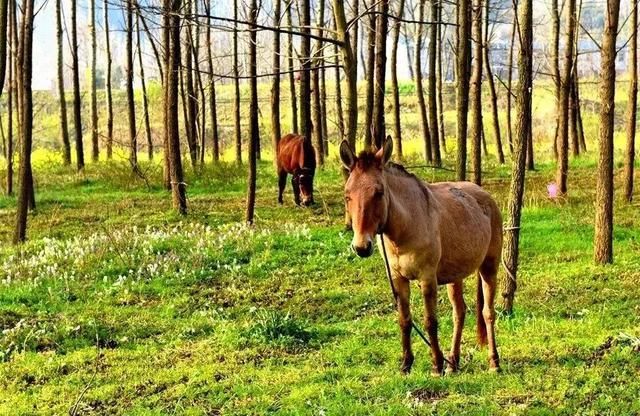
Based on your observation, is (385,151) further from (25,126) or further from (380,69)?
(25,126)

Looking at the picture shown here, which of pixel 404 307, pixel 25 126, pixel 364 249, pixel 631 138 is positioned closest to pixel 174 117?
pixel 25 126

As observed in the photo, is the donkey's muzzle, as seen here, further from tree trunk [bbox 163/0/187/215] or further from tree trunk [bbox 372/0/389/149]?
tree trunk [bbox 163/0/187/215]

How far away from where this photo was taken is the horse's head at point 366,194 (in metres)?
5.41

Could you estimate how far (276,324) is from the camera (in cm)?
819

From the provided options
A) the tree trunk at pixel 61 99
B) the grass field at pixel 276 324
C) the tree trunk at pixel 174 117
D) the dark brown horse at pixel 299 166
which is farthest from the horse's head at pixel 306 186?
the tree trunk at pixel 61 99

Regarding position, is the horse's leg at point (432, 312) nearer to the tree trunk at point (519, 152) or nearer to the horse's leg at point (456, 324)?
the horse's leg at point (456, 324)

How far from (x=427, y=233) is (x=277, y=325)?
8.75 feet

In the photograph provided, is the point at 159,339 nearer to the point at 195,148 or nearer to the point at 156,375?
the point at 156,375

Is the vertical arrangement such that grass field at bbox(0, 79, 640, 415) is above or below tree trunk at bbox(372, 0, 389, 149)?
below

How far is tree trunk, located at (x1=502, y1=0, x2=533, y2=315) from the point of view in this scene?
848cm

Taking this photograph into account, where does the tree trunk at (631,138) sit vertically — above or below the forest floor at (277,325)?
above

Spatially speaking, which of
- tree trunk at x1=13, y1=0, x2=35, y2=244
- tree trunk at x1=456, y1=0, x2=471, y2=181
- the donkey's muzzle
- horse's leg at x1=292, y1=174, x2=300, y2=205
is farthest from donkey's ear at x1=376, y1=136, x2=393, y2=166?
horse's leg at x1=292, y1=174, x2=300, y2=205

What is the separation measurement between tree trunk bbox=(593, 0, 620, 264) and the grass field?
15.0 inches

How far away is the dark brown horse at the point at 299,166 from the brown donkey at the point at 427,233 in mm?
10476
